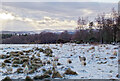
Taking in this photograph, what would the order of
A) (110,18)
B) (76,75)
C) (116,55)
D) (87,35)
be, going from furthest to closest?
1. (87,35)
2. (110,18)
3. (116,55)
4. (76,75)

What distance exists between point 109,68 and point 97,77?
1186 millimetres

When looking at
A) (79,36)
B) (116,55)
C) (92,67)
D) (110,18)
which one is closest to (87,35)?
(79,36)

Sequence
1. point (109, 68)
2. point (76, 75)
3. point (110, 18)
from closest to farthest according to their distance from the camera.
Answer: point (76, 75), point (109, 68), point (110, 18)

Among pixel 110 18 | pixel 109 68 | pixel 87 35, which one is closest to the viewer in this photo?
pixel 109 68

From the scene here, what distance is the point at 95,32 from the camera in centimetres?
3064

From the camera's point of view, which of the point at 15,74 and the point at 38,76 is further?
the point at 15,74

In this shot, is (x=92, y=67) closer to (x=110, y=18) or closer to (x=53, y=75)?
(x=53, y=75)

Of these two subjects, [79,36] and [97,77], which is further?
[79,36]

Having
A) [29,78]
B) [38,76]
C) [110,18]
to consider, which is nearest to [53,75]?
[38,76]

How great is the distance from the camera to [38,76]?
4625 mm

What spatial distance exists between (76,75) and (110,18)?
24681mm

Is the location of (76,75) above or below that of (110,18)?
below

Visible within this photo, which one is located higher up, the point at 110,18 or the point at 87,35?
the point at 110,18

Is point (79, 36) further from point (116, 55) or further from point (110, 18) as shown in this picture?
point (116, 55)
